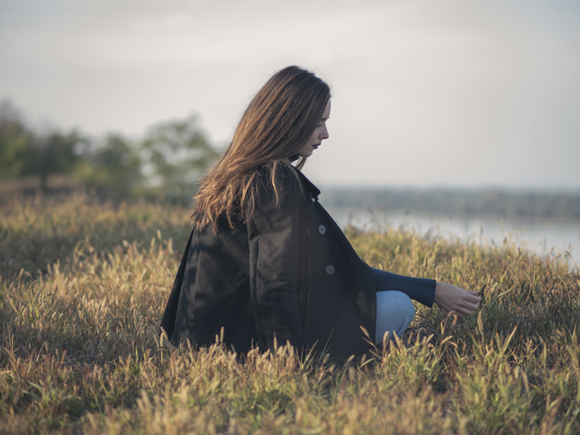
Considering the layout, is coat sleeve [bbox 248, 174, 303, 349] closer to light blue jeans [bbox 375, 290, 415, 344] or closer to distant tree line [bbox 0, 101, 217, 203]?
light blue jeans [bbox 375, 290, 415, 344]

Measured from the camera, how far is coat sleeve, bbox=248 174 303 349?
7.18 feet

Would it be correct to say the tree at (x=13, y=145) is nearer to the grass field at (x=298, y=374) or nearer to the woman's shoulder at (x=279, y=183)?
the grass field at (x=298, y=374)

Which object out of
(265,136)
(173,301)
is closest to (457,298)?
(265,136)

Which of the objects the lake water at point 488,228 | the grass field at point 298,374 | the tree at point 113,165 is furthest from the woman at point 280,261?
the tree at point 113,165

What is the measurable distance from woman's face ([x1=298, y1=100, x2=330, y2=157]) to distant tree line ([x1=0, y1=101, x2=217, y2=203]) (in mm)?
21461

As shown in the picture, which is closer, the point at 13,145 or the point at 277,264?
the point at 277,264

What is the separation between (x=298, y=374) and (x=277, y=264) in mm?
558

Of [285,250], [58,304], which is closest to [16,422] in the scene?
[285,250]

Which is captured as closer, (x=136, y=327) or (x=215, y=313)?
(x=215, y=313)

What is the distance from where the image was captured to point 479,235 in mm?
4848

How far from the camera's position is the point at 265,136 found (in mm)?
2488

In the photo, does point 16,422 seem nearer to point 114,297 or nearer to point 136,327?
point 136,327

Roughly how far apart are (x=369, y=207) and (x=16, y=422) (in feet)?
15.9

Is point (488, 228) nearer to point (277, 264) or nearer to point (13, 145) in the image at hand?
point (277, 264)
